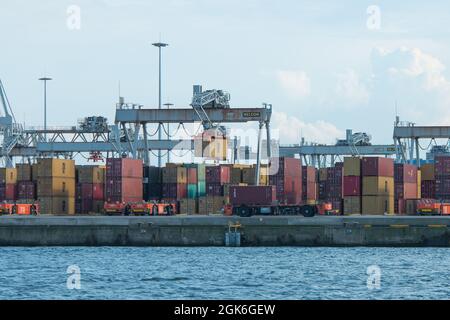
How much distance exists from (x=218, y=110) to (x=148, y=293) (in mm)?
41230

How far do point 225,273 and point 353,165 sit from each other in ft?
123

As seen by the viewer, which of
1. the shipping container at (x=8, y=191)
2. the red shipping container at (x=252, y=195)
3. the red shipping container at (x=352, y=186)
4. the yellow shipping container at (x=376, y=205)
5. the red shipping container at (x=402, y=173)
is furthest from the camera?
the shipping container at (x=8, y=191)

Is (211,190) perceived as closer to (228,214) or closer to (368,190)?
(228,214)

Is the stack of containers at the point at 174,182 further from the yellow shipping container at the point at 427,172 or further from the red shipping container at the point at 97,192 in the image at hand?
the yellow shipping container at the point at 427,172

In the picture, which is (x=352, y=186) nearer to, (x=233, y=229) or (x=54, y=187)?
(x=233, y=229)

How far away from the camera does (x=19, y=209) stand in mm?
92375

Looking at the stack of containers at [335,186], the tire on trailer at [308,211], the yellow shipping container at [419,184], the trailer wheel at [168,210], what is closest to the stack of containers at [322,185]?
the stack of containers at [335,186]

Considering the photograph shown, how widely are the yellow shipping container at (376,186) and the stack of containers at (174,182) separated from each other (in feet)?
56.9

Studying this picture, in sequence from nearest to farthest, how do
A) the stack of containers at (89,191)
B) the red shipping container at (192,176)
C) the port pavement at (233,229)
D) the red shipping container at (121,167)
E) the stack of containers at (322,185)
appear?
1. the port pavement at (233,229)
2. the red shipping container at (121,167)
3. the red shipping container at (192,176)
4. the stack of containers at (89,191)
5. the stack of containers at (322,185)

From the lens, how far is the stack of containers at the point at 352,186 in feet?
278

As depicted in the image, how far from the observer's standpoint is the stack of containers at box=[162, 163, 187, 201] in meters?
89.8

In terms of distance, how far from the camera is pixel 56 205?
8981cm

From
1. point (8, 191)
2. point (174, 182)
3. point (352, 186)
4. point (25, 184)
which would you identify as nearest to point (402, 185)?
point (352, 186)
